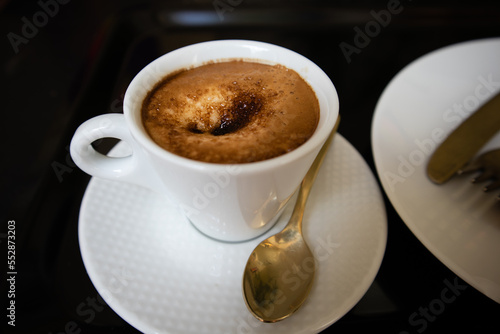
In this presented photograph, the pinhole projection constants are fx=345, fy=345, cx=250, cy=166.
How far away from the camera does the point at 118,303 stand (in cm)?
72

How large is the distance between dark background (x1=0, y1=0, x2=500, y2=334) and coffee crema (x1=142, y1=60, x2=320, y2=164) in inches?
17.1

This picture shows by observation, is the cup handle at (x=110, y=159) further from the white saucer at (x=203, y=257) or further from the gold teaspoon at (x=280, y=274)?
the gold teaspoon at (x=280, y=274)

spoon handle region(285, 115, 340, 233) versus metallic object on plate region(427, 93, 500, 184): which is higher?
spoon handle region(285, 115, 340, 233)

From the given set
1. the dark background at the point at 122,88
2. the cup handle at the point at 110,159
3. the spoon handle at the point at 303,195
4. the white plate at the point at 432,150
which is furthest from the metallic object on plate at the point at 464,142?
the cup handle at the point at 110,159

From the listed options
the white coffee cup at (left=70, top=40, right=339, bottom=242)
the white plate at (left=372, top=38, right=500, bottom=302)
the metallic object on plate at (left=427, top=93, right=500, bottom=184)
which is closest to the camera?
the white coffee cup at (left=70, top=40, right=339, bottom=242)

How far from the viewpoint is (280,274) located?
0.82 m

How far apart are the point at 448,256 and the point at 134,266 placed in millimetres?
733

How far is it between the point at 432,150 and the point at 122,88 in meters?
1.17

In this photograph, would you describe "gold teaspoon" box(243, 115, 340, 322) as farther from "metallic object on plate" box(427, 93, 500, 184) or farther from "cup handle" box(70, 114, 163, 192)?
"metallic object on plate" box(427, 93, 500, 184)

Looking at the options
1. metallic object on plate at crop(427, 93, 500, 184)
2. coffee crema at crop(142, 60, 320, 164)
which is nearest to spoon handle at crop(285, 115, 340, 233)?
coffee crema at crop(142, 60, 320, 164)

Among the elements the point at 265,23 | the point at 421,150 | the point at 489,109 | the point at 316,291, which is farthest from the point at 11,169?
the point at 489,109

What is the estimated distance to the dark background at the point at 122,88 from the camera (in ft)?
2.77

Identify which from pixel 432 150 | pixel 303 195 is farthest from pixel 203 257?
pixel 432 150

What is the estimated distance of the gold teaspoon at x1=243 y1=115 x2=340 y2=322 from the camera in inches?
29.1
